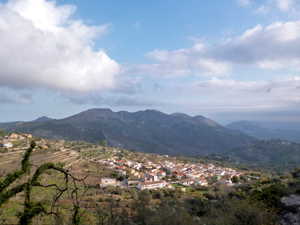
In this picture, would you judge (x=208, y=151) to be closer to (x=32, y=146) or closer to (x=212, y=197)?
(x=212, y=197)

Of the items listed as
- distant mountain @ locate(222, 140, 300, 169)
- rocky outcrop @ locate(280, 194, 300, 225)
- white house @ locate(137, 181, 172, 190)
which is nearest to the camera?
rocky outcrop @ locate(280, 194, 300, 225)

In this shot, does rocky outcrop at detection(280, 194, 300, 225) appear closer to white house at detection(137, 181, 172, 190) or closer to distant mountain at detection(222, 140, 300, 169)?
white house at detection(137, 181, 172, 190)

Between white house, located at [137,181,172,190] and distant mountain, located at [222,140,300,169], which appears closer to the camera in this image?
white house, located at [137,181,172,190]

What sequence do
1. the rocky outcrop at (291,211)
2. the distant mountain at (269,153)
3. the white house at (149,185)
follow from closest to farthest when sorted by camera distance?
the rocky outcrop at (291,211) < the white house at (149,185) < the distant mountain at (269,153)

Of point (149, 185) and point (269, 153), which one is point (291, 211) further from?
point (269, 153)

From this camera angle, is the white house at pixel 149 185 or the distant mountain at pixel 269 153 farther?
the distant mountain at pixel 269 153

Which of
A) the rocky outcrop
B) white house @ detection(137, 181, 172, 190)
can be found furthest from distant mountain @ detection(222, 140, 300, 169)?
the rocky outcrop

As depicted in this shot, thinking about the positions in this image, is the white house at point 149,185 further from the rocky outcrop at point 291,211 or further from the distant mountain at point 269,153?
the distant mountain at point 269,153

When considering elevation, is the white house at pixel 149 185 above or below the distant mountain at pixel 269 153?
above

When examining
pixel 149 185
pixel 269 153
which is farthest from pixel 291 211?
pixel 269 153

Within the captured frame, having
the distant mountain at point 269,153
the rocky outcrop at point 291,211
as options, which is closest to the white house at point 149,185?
the rocky outcrop at point 291,211

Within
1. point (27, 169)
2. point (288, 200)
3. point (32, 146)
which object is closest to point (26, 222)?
point (27, 169)

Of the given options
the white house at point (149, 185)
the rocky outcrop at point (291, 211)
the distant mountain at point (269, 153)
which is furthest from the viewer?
the distant mountain at point (269, 153)

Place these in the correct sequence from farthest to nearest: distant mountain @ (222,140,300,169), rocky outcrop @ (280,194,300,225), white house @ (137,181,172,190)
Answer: distant mountain @ (222,140,300,169) < white house @ (137,181,172,190) < rocky outcrop @ (280,194,300,225)
